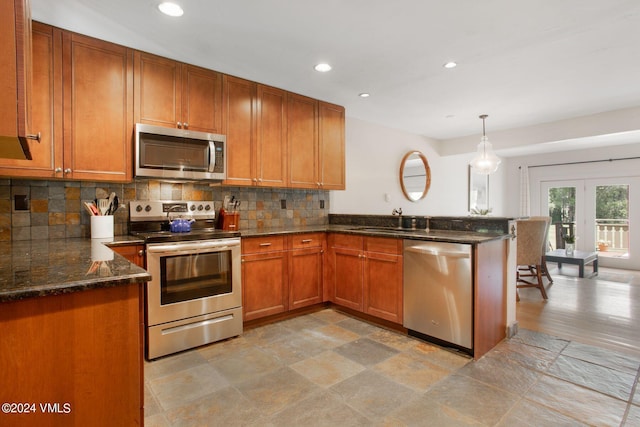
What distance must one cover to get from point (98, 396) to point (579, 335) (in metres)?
3.55

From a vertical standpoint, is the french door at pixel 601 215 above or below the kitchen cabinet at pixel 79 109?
below

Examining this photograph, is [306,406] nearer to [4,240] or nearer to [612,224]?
[4,240]

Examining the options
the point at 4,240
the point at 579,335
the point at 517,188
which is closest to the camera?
the point at 4,240

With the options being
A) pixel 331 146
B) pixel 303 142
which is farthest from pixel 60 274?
pixel 331 146

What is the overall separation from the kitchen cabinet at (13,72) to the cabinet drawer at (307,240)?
2499 mm

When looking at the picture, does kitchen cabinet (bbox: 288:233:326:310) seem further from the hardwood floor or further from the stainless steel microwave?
the hardwood floor

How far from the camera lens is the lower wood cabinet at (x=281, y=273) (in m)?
3.03

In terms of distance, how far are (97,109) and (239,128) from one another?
1144 millimetres

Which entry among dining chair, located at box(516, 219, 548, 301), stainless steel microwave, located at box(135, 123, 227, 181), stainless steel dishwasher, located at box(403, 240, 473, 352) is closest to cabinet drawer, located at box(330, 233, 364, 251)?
stainless steel dishwasher, located at box(403, 240, 473, 352)

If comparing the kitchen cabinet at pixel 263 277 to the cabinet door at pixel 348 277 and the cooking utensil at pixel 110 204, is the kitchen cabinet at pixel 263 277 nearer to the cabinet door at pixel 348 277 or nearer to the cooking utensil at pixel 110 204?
the cabinet door at pixel 348 277

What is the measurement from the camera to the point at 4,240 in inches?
92.1

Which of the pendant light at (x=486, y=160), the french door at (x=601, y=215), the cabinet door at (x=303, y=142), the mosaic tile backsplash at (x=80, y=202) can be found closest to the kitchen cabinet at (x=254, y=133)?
the cabinet door at (x=303, y=142)

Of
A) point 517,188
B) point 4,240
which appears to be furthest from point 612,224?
point 4,240

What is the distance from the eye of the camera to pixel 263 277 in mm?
3123
